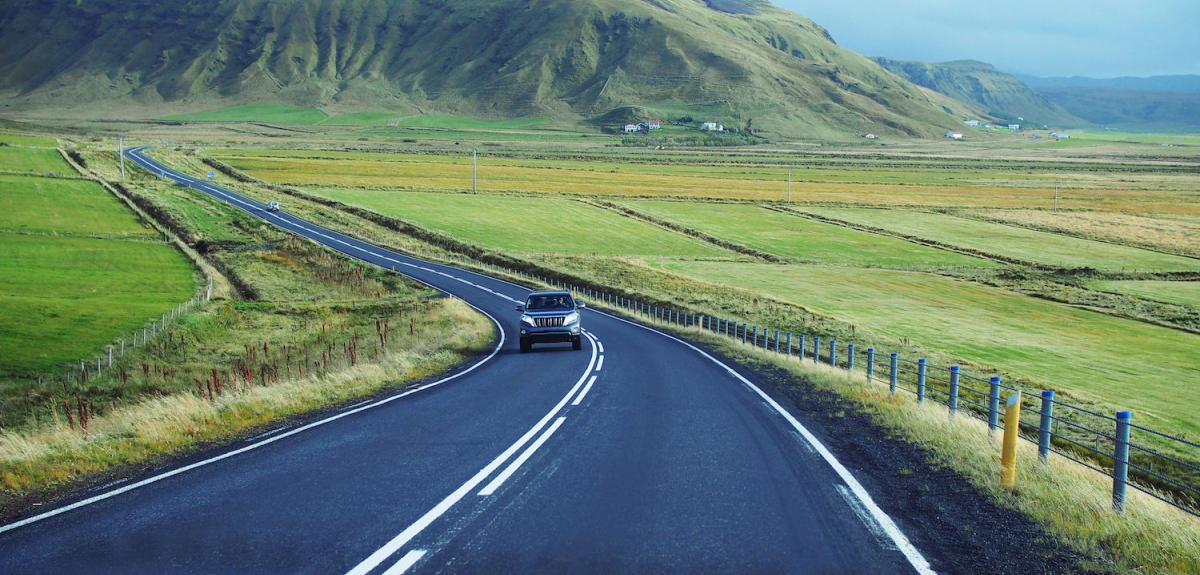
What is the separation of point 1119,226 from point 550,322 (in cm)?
7198

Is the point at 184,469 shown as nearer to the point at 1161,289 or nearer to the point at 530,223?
the point at 1161,289

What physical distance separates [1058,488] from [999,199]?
10814 centimetres

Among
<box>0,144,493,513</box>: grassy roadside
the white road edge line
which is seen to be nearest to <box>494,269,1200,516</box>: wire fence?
the white road edge line

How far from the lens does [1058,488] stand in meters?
10.5

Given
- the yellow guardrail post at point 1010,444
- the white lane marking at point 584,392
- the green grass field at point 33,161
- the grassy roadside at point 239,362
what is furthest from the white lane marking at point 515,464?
the green grass field at point 33,161

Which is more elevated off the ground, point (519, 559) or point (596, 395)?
point (519, 559)

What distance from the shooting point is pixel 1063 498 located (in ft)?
33.0

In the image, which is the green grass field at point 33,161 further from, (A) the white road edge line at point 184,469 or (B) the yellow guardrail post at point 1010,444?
(B) the yellow guardrail post at point 1010,444

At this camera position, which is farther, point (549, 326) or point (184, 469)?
point (549, 326)

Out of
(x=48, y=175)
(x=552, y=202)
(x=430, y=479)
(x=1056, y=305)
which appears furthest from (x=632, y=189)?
(x=430, y=479)

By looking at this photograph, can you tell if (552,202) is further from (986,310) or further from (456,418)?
(456,418)

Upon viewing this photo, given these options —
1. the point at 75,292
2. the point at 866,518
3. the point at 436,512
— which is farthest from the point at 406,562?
the point at 75,292

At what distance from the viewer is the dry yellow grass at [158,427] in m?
11.1

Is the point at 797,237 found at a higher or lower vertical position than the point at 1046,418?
lower
